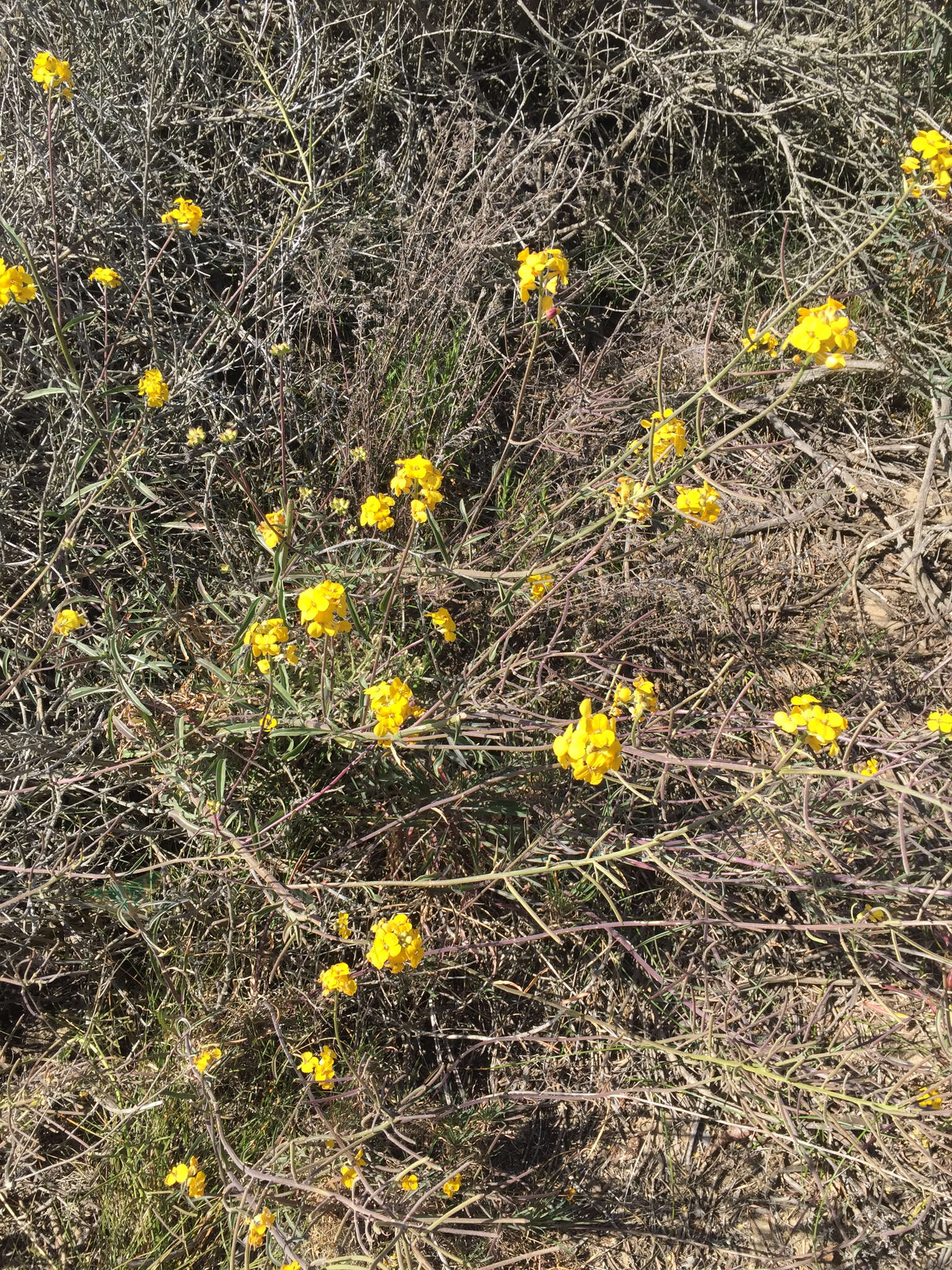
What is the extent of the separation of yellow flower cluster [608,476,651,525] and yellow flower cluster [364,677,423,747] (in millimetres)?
578

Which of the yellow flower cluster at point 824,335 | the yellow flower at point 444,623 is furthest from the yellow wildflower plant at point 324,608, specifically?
the yellow flower cluster at point 824,335

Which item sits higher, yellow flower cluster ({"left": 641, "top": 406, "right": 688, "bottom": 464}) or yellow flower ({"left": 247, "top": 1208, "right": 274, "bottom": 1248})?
yellow flower cluster ({"left": 641, "top": 406, "right": 688, "bottom": 464})

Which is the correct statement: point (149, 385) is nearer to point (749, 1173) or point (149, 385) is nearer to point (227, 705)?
point (227, 705)

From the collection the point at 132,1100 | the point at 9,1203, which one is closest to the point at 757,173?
the point at 132,1100

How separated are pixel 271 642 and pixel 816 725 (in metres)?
1.02

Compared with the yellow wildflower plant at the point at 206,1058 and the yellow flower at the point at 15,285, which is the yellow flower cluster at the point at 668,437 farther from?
the yellow wildflower plant at the point at 206,1058

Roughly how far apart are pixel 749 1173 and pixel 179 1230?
4.74 ft

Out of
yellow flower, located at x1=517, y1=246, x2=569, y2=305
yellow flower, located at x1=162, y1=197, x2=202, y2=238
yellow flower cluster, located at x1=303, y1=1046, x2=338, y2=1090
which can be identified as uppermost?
yellow flower, located at x1=162, y1=197, x2=202, y2=238

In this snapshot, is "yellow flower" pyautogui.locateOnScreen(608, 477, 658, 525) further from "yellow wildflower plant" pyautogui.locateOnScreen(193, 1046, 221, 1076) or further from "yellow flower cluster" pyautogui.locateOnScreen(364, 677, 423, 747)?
"yellow wildflower plant" pyautogui.locateOnScreen(193, 1046, 221, 1076)

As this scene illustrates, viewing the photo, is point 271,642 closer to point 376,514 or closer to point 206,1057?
point 376,514

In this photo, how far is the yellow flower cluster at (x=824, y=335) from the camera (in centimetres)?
146

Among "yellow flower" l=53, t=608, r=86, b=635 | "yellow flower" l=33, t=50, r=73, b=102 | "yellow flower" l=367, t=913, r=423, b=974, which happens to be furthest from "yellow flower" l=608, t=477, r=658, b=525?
"yellow flower" l=33, t=50, r=73, b=102

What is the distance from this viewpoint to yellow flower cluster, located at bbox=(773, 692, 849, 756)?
5.04ft

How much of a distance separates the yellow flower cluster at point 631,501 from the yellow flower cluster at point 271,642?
711mm
